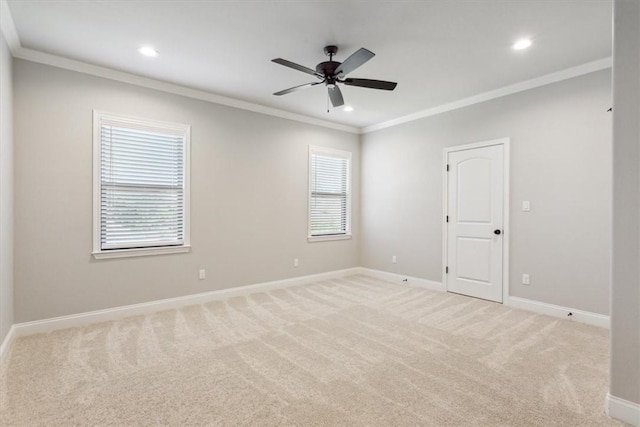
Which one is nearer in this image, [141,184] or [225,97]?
[141,184]

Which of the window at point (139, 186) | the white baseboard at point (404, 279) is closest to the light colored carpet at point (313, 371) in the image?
the window at point (139, 186)

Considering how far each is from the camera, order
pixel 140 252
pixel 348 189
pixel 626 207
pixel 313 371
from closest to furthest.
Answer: pixel 626 207, pixel 313 371, pixel 140 252, pixel 348 189

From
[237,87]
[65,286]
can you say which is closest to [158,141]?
[237,87]

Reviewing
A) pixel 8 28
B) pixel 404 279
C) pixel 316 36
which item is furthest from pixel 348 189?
pixel 8 28

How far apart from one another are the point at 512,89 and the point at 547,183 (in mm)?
1274

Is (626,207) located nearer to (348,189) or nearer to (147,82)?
(348,189)

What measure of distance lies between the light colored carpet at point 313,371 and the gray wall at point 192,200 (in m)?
0.48

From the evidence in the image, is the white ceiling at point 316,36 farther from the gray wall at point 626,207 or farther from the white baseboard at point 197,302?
the white baseboard at point 197,302

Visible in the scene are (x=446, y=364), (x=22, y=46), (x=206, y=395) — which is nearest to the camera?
(x=206, y=395)

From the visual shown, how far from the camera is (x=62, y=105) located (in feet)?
10.8

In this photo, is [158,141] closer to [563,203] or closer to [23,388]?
[23,388]

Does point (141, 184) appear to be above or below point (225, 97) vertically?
below

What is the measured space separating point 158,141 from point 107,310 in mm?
2047

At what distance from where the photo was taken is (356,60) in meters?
2.55
